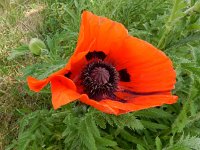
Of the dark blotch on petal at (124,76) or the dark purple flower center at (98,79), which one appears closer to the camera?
the dark purple flower center at (98,79)

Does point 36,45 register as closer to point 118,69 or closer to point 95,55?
point 95,55

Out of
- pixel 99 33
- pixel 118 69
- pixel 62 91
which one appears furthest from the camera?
pixel 118 69

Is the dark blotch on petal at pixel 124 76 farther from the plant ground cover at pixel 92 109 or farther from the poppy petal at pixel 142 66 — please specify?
the plant ground cover at pixel 92 109

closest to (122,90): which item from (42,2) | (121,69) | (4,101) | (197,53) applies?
(121,69)

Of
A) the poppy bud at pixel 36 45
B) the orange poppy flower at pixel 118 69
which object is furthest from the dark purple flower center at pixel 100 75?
the poppy bud at pixel 36 45

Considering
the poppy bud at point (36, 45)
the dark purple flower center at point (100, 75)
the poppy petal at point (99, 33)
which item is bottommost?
the dark purple flower center at point (100, 75)

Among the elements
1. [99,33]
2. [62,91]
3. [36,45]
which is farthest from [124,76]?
[62,91]

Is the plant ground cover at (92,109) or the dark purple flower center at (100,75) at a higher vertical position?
the dark purple flower center at (100,75)

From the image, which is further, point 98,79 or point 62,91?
point 98,79
